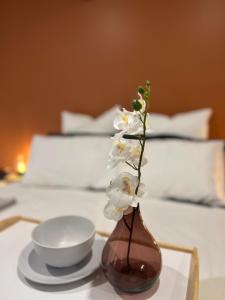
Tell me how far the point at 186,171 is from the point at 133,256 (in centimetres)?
88

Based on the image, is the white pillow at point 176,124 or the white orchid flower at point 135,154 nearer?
the white orchid flower at point 135,154

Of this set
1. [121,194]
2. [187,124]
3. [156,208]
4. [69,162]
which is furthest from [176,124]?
[121,194]

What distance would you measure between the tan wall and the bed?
0.53 meters

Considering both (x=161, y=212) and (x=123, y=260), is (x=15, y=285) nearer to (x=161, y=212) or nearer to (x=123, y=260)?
(x=123, y=260)

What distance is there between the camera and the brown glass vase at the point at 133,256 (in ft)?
2.22

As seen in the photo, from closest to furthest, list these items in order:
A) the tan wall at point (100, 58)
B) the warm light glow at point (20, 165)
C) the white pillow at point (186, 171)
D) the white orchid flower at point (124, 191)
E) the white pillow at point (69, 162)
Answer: the white orchid flower at point (124, 191)
the white pillow at point (186, 171)
the white pillow at point (69, 162)
the tan wall at point (100, 58)
the warm light glow at point (20, 165)

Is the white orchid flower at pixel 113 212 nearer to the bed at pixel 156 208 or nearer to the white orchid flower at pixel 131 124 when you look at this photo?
the white orchid flower at pixel 131 124

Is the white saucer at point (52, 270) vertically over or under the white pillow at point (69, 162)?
under

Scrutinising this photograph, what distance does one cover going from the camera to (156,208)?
138 centimetres

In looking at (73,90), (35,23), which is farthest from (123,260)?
(35,23)

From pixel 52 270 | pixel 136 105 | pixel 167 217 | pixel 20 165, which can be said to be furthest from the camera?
pixel 20 165

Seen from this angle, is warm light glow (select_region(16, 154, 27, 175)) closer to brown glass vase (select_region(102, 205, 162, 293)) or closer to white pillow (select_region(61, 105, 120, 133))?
white pillow (select_region(61, 105, 120, 133))

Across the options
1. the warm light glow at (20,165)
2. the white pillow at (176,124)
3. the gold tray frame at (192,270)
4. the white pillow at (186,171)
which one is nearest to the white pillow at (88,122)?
the white pillow at (176,124)

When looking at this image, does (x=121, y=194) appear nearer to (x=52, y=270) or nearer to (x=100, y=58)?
(x=52, y=270)
